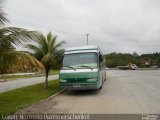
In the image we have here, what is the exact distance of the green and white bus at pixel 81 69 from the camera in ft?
52.2

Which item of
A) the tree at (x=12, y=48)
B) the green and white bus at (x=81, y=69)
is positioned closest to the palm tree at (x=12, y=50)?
the tree at (x=12, y=48)

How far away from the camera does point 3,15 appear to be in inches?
413

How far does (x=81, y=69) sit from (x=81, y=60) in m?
0.85

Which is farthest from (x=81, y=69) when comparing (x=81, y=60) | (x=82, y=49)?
(x=82, y=49)

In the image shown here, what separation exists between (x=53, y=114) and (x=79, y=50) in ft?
26.1

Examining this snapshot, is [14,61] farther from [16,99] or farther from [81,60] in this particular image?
[81,60]

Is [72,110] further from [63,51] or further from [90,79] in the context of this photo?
[63,51]

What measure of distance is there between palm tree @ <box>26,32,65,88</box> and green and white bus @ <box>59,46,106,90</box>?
4.57ft

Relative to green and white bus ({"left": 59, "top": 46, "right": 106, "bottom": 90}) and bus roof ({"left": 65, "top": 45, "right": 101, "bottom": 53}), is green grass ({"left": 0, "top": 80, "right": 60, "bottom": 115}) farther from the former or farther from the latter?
bus roof ({"left": 65, "top": 45, "right": 101, "bottom": 53})

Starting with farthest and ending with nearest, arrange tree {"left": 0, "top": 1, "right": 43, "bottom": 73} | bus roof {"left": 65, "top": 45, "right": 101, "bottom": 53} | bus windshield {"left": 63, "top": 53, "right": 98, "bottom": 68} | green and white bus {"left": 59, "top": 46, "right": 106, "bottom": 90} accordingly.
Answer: bus roof {"left": 65, "top": 45, "right": 101, "bottom": 53}
bus windshield {"left": 63, "top": 53, "right": 98, "bottom": 68}
green and white bus {"left": 59, "top": 46, "right": 106, "bottom": 90}
tree {"left": 0, "top": 1, "right": 43, "bottom": 73}

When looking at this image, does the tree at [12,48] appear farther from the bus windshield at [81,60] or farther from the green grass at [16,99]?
the bus windshield at [81,60]

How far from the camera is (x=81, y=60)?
1703 cm

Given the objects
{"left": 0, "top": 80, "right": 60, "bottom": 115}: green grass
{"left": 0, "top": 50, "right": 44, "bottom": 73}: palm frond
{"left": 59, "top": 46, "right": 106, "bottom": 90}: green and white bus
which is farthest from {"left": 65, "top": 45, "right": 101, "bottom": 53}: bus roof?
{"left": 0, "top": 50, "right": 44, "bottom": 73}: palm frond

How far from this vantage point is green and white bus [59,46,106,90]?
15.9 m
